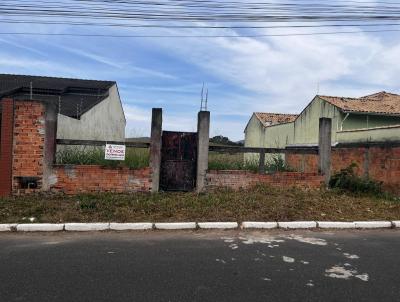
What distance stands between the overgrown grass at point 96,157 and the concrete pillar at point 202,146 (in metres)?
1.25

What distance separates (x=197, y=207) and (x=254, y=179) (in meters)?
2.16

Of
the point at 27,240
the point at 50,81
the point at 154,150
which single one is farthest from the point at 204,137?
the point at 50,81

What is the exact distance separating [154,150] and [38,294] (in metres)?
5.98

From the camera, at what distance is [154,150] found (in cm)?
1023

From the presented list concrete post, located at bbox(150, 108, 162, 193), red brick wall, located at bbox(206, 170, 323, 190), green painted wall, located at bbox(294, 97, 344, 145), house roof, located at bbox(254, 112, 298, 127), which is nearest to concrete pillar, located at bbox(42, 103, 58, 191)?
concrete post, located at bbox(150, 108, 162, 193)

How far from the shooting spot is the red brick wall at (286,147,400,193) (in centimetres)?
1145

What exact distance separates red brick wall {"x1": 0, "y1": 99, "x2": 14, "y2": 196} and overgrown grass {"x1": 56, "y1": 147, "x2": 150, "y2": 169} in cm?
104

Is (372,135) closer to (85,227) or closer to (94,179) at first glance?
(94,179)

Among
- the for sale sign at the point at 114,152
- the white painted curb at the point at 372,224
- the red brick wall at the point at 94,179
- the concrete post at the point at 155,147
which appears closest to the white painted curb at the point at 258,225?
the white painted curb at the point at 372,224

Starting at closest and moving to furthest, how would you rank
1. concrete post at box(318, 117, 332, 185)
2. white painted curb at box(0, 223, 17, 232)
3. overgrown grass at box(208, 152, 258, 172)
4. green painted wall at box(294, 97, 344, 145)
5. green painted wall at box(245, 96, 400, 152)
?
white painted curb at box(0, 223, 17, 232)
overgrown grass at box(208, 152, 258, 172)
concrete post at box(318, 117, 332, 185)
green painted wall at box(245, 96, 400, 152)
green painted wall at box(294, 97, 344, 145)

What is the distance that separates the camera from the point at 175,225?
8086 mm

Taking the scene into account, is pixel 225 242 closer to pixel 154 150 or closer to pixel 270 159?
pixel 154 150

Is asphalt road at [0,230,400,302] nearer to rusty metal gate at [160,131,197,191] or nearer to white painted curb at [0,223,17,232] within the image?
white painted curb at [0,223,17,232]

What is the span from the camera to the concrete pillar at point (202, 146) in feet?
34.3
